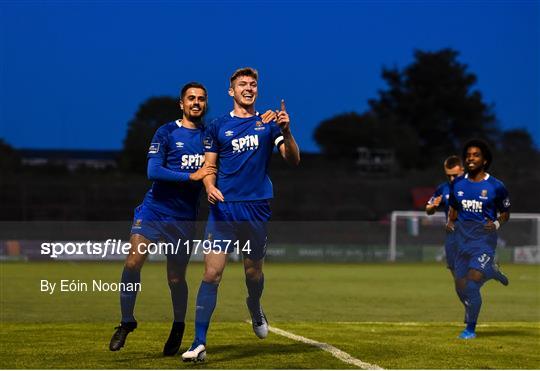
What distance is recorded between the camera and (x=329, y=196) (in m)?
61.6

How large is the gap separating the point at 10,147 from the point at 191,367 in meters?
76.1

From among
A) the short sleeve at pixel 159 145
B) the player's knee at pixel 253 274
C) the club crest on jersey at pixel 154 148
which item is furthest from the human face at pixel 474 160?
the club crest on jersey at pixel 154 148

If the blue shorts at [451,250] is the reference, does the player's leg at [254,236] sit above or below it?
above

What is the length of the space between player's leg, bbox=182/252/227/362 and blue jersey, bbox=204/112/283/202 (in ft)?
1.92

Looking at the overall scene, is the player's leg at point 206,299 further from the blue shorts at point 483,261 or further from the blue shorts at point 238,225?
the blue shorts at point 483,261

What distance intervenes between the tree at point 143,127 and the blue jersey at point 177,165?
2676 inches

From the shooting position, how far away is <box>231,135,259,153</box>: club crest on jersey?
984 cm

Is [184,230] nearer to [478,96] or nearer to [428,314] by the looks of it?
[428,314]

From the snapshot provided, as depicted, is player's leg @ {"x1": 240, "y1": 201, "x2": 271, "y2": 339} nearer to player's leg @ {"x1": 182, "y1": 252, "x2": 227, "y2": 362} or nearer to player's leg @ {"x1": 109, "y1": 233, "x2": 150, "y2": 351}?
player's leg @ {"x1": 182, "y1": 252, "x2": 227, "y2": 362}

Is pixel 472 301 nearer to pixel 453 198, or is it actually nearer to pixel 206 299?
pixel 453 198

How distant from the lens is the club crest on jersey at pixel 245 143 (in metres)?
9.84

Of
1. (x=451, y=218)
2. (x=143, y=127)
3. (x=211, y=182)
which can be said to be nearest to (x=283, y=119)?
(x=211, y=182)

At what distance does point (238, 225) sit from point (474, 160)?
4470mm

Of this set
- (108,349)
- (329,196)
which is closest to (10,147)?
(329,196)
